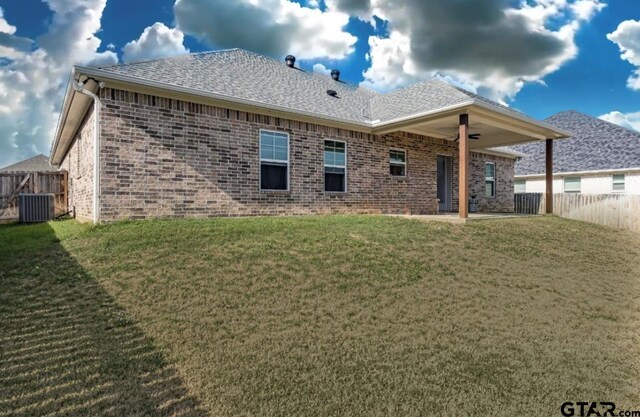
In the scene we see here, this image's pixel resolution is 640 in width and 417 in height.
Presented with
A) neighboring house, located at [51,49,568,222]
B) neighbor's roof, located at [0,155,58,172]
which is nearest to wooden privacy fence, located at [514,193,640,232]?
neighboring house, located at [51,49,568,222]

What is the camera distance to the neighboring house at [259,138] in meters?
8.68

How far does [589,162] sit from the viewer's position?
2122 cm

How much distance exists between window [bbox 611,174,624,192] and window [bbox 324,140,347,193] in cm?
→ 1625

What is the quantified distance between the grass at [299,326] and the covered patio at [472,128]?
366cm

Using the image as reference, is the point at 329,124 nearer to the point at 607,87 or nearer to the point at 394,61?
the point at 394,61

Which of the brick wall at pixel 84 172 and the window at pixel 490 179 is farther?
the window at pixel 490 179

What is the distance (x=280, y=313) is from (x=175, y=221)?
500 cm

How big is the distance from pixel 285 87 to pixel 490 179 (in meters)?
11.5

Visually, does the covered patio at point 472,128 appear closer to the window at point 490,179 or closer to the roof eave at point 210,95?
the roof eave at point 210,95

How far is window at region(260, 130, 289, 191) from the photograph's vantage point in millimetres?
10711

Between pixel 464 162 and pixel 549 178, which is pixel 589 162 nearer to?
pixel 549 178

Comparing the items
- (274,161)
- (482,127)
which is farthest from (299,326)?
(482,127)

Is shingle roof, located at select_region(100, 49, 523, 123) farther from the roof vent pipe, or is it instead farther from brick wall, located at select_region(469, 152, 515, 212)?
brick wall, located at select_region(469, 152, 515, 212)

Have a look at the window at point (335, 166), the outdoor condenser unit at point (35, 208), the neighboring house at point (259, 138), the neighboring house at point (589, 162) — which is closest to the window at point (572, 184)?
the neighboring house at point (589, 162)
